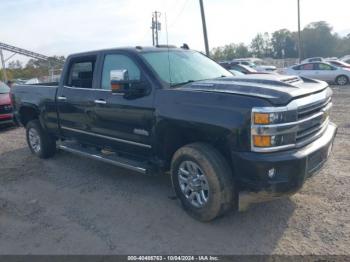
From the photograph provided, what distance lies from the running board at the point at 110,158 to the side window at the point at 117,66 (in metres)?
0.98

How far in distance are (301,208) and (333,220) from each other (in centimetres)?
40

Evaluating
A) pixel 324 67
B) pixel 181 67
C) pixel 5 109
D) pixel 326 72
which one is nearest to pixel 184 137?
pixel 181 67

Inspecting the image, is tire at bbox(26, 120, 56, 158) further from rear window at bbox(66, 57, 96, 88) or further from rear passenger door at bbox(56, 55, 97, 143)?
rear window at bbox(66, 57, 96, 88)

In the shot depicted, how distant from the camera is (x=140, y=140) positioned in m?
4.74

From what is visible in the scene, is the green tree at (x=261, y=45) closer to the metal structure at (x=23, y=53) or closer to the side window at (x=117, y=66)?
the metal structure at (x=23, y=53)

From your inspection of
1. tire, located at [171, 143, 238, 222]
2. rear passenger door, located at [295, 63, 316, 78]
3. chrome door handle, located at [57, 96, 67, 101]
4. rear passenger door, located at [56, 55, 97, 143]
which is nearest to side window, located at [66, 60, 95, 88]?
rear passenger door, located at [56, 55, 97, 143]

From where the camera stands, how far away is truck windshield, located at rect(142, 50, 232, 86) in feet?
15.4

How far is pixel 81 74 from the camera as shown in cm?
588

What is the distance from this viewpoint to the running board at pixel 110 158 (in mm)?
4683

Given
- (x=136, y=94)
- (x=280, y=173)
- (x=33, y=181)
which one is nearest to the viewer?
(x=280, y=173)

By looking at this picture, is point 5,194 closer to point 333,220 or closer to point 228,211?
point 228,211

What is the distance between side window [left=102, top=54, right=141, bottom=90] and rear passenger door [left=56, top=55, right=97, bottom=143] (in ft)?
0.79

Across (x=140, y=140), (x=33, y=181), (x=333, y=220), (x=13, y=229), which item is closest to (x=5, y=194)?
(x=33, y=181)

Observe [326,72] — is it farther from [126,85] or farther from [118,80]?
[118,80]
